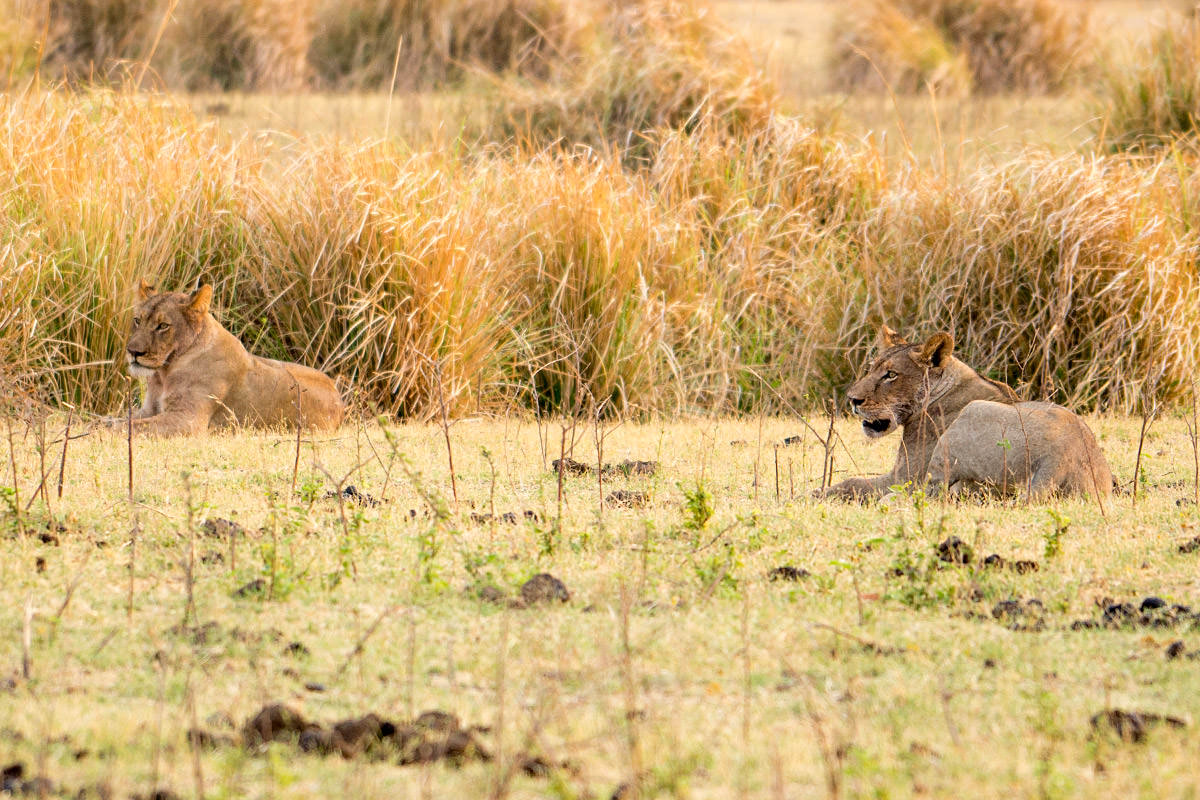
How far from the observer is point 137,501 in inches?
258

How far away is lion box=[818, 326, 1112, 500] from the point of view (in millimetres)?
6758

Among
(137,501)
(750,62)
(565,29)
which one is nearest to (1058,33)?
(565,29)

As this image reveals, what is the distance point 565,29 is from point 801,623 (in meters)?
17.2

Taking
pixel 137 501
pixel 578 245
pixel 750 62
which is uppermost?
pixel 750 62

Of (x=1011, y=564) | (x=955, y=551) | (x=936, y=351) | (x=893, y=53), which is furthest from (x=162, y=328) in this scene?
(x=893, y=53)

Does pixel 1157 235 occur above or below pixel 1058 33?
below

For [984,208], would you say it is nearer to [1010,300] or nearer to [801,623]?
[1010,300]

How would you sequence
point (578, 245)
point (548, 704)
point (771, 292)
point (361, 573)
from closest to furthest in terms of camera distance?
point (548, 704) < point (361, 573) < point (578, 245) < point (771, 292)

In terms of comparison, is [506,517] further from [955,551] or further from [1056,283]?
[1056,283]

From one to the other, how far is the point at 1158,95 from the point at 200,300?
9439mm

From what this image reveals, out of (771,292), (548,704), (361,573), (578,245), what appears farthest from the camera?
(771,292)

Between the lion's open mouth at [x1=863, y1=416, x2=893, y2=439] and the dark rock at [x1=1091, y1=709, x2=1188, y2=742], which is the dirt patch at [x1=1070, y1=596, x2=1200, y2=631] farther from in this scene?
the lion's open mouth at [x1=863, y1=416, x2=893, y2=439]

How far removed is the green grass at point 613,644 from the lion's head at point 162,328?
1685 mm

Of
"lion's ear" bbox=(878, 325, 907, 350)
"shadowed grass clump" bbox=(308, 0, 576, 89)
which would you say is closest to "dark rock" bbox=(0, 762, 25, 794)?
"lion's ear" bbox=(878, 325, 907, 350)
